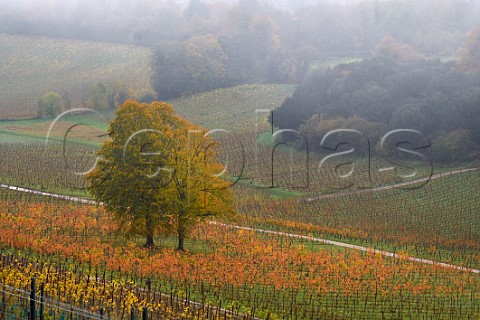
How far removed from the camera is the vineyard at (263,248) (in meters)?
23.7

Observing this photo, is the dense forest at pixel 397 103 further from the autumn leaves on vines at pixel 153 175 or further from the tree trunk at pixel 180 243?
the tree trunk at pixel 180 243

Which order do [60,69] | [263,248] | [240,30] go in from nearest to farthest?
[263,248], [60,69], [240,30]

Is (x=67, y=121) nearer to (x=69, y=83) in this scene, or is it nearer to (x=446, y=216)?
(x=69, y=83)

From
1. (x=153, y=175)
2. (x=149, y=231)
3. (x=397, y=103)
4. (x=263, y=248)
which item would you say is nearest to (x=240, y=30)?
(x=397, y=103)

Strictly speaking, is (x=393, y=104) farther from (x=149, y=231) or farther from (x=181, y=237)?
(x=149, y=231)

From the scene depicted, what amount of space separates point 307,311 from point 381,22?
112 meters

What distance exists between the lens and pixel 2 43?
114375 millimetres

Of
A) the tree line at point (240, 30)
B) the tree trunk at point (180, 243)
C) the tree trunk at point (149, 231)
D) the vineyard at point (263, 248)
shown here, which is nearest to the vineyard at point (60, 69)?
the tree line at point (240, 30)

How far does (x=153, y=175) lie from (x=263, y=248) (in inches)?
246

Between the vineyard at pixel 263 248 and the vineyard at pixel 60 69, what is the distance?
27511 mm

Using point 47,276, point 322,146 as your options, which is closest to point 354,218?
point 322,146

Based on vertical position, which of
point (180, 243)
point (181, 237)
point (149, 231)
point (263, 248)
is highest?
point (149, 231)

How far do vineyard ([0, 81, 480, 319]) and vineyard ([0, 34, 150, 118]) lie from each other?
2751cm

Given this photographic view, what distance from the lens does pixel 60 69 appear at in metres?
108
